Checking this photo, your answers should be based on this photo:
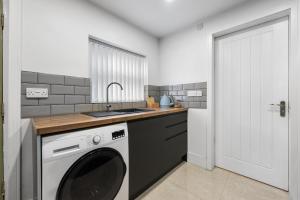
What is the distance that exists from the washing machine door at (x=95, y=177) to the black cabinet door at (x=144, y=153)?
20 cm

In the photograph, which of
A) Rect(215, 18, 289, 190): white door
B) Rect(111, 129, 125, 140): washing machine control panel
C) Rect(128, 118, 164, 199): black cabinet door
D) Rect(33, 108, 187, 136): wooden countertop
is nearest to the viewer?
Rect(33, 108, 187, 136): wooden countertop

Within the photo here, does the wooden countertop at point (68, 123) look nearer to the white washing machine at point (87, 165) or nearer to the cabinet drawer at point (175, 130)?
the white washing machine at point (87, 165)

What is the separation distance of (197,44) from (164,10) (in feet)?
2.42

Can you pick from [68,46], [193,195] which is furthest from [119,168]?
[68,46]

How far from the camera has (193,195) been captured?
61.4 inches

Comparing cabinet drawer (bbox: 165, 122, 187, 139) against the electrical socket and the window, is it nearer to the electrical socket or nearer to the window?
the window

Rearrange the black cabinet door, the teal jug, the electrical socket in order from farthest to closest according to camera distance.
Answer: the teal jug, the black cabinet door, the electrical socket

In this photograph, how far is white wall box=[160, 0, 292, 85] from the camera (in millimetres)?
1688

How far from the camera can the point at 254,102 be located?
1822 mm

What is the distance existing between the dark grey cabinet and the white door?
690 mm

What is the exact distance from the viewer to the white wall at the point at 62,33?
52.2 inches

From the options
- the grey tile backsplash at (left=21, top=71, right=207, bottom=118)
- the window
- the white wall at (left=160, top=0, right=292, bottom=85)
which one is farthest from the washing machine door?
the white wall at (left=160, top=0, right=292, bottom=85)

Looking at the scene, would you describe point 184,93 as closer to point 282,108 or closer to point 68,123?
point 282,108

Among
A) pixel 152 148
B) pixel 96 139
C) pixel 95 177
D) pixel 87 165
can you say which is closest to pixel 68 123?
pixel 96 139
